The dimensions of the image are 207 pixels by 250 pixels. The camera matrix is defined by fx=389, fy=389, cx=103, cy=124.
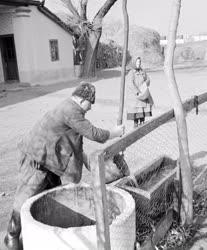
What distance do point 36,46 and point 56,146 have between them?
51.7 feet

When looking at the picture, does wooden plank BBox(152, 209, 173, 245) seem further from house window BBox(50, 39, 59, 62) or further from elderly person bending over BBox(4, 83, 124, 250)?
house window BBox(50, 39, 59, 62)

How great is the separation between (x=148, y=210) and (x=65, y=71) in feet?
57.9

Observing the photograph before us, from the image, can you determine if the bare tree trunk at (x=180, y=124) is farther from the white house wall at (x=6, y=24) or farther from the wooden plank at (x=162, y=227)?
the white house wall at (x=6, y=24)

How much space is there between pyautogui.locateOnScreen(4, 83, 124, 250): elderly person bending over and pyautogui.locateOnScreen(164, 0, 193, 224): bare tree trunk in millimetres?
704

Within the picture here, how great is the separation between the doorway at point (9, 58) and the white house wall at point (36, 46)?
50.3 inches

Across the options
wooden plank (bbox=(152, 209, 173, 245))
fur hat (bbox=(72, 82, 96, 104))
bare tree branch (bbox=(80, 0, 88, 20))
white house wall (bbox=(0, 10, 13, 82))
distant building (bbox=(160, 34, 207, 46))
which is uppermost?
bare tree branch (bbox=(80, 0, 88, 20))

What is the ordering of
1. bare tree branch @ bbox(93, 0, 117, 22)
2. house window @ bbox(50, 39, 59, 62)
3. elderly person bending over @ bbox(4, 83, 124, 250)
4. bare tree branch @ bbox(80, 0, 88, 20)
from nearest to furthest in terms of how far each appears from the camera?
elderly person bending over @ bbox(4, 83, 124, 250)
house window @ bbox(50, 39, 59, 62)
bare tree branch @ bbox(93, 0, 117, 22)
bare tree branch @ bbox(80, 0, 88, 20)

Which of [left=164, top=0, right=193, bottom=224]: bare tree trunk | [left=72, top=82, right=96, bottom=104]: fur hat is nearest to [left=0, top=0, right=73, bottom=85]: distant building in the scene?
[left=164, top=0, right=193, bottom=224]: bare tree trunk

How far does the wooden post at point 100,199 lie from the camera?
8.70 feet

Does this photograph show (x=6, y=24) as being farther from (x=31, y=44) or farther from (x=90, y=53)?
(x=90, y=53)

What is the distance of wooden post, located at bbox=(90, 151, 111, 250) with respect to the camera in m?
2.65

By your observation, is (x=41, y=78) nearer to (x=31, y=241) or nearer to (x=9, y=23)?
(x=9, y=23)

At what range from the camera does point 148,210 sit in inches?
157

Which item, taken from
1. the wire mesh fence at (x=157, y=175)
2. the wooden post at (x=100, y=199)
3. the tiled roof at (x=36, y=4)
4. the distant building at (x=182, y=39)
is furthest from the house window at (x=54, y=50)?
the distant building at (x=182, y=39)
